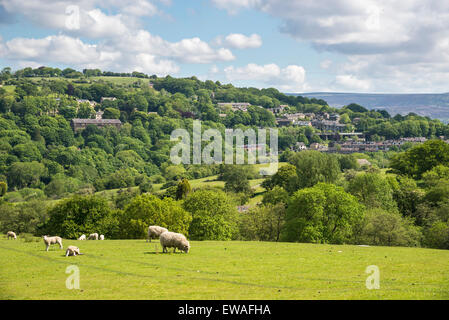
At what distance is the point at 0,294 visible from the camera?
690 inches

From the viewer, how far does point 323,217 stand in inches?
1913

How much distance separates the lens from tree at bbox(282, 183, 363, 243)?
47438 millimetres

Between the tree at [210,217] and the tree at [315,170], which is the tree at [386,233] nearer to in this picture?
the tree at [210,217]

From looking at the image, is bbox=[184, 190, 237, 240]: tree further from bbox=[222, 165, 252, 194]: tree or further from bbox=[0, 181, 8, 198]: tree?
bbox=[0, 181, 8, 198]: tree

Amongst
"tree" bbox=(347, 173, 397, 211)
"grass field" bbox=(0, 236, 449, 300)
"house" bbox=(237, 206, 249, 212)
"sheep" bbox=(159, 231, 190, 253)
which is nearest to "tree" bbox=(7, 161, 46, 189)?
"house" bbox=(237, 206, 249, 212)

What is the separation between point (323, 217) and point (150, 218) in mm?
16685

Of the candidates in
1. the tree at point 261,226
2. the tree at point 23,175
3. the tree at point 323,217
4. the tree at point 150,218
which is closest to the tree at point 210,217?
the tree at point 150,218

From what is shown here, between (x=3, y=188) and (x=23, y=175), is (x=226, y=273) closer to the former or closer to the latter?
(x=3, y=188)

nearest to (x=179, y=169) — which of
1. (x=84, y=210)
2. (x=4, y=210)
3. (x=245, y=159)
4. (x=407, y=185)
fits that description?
(x=245, y=159)

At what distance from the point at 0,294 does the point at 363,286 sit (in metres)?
13.0

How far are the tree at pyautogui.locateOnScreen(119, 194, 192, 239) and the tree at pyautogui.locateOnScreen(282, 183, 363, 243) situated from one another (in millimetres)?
10467

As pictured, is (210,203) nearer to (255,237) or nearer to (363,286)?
(255,237)

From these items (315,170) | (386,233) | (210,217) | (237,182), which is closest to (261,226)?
(210,217)

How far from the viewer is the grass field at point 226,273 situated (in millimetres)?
17312
